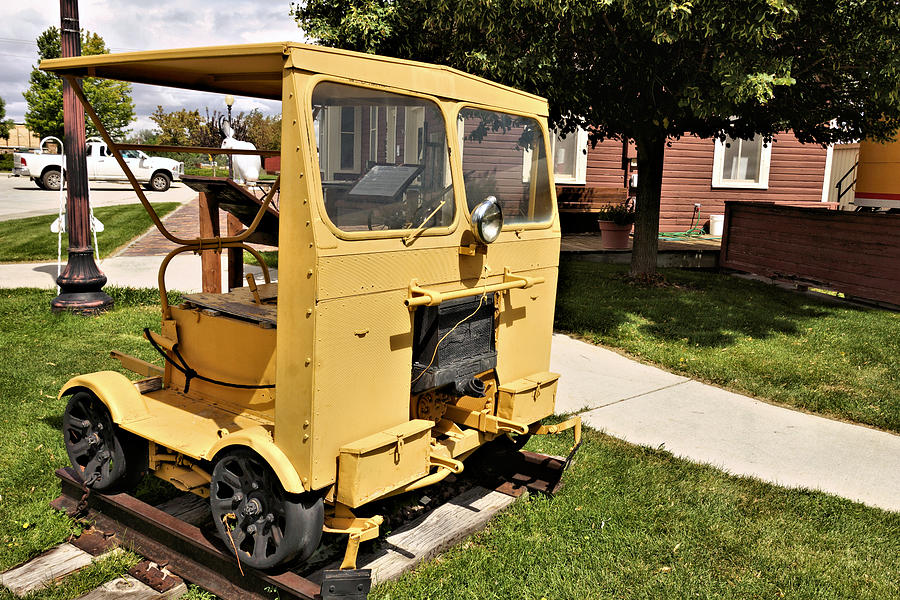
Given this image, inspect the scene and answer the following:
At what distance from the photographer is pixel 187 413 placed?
4.11m

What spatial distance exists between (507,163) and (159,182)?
28611 mm

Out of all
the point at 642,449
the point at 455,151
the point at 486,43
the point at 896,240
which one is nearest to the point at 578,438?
the point at 642,449

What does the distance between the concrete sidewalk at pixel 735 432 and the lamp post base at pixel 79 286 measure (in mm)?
5314

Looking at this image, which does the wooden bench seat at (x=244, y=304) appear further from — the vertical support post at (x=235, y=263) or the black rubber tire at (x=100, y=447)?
the vertical support post at (x=235, y=263)

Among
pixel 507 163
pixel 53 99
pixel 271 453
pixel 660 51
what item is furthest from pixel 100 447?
pixel 53 99

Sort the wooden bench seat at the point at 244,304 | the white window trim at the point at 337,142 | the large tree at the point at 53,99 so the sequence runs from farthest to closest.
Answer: the large tree at the point at 53,99 → the wooden bench seat at the point at 244,304 → the white window trim at the point at 337,142

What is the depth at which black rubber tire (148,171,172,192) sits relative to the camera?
97.9ft

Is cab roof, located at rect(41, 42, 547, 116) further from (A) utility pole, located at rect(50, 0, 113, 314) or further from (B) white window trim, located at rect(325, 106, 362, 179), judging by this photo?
(A) utility pole, located at rect(50, 0, 113, 314)

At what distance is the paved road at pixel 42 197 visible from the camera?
2084 centimetres

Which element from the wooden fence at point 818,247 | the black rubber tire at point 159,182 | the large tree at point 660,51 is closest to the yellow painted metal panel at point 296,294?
the large tree at point 660,51

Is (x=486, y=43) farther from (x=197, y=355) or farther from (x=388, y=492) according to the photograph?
(x=388, y=492)

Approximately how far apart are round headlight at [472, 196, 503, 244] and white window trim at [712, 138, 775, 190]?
16.7m

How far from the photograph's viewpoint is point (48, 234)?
15.2 m

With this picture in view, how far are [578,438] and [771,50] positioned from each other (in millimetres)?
6244
